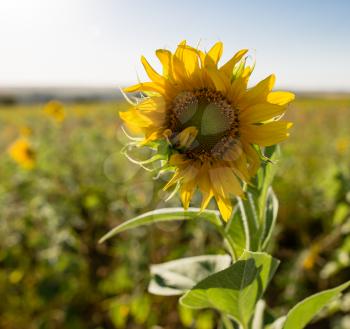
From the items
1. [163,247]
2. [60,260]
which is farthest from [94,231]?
[60,260]

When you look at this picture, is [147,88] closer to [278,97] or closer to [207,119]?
[207,119]

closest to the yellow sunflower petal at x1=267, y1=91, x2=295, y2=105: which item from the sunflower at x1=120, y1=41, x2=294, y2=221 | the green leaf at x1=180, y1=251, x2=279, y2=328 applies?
the sunflower at x1=120, y1=41, x2=294, y2=221

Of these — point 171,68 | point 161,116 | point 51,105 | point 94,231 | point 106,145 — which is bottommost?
point 94,231

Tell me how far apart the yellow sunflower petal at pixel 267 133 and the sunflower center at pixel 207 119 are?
3cm

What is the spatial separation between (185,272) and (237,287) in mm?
416

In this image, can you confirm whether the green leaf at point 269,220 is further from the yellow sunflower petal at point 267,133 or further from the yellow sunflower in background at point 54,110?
the yellow sunflower in background at point 54,110

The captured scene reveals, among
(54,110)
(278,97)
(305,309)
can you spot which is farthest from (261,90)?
(54,110)

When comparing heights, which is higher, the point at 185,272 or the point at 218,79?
the point at 218,79

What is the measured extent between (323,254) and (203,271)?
7.41 feet

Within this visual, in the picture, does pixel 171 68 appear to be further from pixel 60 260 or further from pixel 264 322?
pixel 60 260

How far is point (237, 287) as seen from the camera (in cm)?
83

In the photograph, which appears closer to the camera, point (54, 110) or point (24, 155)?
point (24, 155)

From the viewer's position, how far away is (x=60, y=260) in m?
2.70

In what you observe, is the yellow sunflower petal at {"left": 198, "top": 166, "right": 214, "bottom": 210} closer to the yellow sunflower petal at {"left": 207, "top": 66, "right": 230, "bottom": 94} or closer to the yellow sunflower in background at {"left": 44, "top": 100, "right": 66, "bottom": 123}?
the yellow sunflower petal at {"left": 207, "top": 66, "right": 230, "bottom": 94}
